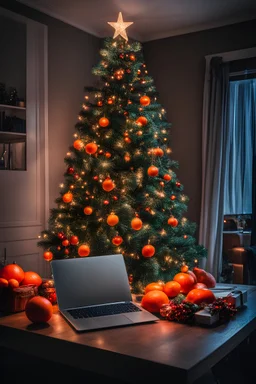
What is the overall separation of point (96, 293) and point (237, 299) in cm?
59

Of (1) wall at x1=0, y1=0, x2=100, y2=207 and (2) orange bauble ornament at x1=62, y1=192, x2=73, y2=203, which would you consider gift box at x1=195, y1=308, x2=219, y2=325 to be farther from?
(1) wall at x1=0, y1=0, x2=100, y2=207

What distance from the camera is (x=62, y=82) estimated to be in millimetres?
4484

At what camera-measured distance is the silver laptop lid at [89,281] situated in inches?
74.7

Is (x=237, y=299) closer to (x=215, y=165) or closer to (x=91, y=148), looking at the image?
(x=91, y=148)

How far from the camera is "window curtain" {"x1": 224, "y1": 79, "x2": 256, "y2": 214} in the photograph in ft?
14.8

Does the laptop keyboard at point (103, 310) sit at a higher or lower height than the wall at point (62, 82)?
lower

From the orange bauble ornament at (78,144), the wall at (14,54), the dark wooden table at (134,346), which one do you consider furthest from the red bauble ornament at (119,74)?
the dark wooden table at (134,346)

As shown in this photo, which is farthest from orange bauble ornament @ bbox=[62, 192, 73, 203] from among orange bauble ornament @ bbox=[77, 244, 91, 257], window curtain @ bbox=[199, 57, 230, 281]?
window curtain @ bbox=[199, 57, 230, 281]

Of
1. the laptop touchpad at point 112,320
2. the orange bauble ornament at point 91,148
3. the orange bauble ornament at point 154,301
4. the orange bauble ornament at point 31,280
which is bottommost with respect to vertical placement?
the laptop touchpad at point 112,320

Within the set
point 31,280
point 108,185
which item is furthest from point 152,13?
point 31,280

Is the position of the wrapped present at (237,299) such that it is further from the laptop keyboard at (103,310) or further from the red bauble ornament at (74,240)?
the red bauble ornament at (74,240)

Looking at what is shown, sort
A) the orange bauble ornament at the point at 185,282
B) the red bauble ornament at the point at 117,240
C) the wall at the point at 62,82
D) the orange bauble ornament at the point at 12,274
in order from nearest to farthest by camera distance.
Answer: the orange bauble ornament at the point at 12,274, the orange bauble ornament at the point at 185,282, the red bauble ornament at the point at 117,240, the wall at the point at 62,82

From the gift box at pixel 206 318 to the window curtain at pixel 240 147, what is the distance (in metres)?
2.91

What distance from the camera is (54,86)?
4.40 meters
